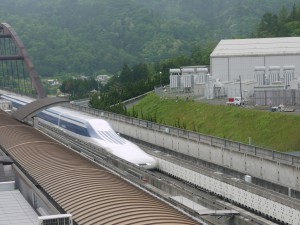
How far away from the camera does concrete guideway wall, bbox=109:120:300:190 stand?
92.9ft

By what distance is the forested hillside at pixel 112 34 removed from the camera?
151 metres

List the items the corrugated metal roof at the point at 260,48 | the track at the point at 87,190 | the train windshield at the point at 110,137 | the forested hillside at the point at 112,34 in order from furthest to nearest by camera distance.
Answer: the forested hillside at the point at 112,34 → the corrugated metal roof at the point at 260,48 → the train windshield at the point at 110,137 → the track at the point at 87,190

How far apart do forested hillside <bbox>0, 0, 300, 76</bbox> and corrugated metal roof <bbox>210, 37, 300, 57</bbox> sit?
258ft

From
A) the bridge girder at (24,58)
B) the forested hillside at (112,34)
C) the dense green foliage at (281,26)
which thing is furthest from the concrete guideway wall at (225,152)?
the forested hillside at (112,34)

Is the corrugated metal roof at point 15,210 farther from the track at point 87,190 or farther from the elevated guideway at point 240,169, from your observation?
the elevated guideway at point 240,169

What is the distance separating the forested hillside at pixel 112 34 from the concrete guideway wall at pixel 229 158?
324 feet

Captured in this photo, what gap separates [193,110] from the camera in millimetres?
52094

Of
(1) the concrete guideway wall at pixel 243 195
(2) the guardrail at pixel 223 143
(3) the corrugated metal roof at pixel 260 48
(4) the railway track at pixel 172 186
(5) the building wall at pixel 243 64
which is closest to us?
(4) the railway track at pixel 172 186

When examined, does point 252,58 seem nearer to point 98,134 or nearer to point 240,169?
point 98,134

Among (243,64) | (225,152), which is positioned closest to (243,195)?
(225,152)

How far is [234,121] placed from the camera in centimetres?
4516

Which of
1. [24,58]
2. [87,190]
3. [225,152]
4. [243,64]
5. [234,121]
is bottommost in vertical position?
[225,152]

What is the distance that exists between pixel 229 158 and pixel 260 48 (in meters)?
33.6

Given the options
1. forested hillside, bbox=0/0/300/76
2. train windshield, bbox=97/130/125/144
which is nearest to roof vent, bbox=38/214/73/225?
train windshield, bbox=97/130/125/144
